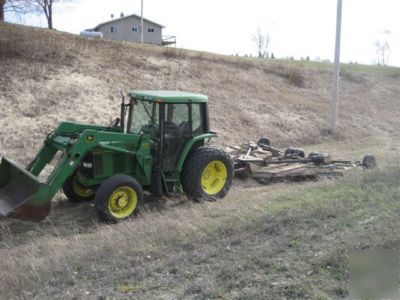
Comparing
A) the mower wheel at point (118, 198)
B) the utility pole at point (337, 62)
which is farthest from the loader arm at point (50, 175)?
the utility pole at point (337, 62)

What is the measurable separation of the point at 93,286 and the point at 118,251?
3.25 ft

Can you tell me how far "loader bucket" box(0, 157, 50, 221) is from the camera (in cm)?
709

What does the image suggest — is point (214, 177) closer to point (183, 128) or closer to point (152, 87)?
point (183, 128)

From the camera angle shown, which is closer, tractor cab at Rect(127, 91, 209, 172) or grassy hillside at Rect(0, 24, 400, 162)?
tractor cab at Rect(127, 91, 209, 172)

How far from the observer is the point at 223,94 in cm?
1988

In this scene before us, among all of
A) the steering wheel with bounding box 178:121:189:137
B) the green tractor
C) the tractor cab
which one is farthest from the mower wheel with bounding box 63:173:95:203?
the steering wheel with bounding box 178:121:189:137

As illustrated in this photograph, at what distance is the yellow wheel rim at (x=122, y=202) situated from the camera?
774cm

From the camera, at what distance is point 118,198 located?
25.6ft

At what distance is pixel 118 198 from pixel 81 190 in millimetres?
1476

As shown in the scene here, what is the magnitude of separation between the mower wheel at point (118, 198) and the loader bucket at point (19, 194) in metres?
0.80

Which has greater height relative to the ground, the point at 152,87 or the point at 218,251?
the point at 152,87

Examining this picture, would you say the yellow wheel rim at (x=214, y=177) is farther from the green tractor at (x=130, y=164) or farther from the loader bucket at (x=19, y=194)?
the loader bucket at (x=19, y=194)

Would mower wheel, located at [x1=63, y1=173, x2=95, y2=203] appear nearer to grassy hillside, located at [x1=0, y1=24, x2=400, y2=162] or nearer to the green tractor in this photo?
the green tractor

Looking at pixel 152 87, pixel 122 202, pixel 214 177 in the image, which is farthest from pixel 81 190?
pixel 152 87
